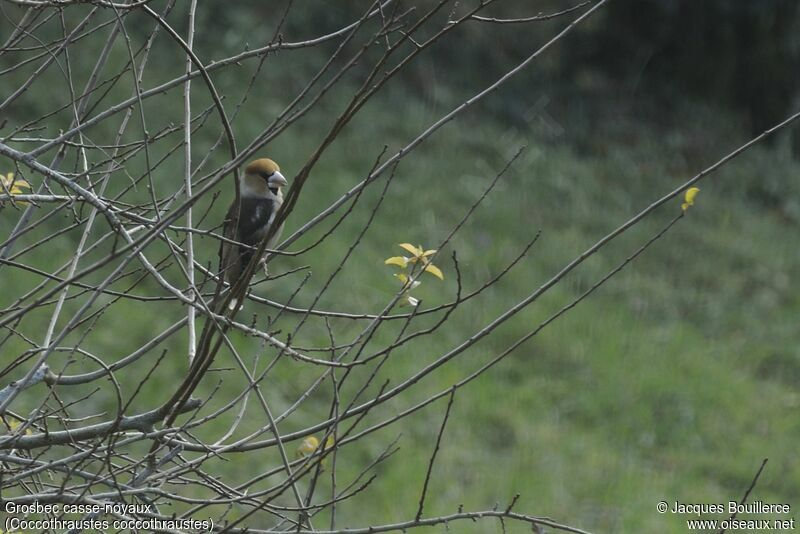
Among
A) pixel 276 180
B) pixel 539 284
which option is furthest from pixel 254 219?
pixel 539 284

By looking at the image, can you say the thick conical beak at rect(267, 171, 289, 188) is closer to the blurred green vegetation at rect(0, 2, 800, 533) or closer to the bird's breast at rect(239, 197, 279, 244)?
the bird's breast at rect(239, 197, 279, 244)

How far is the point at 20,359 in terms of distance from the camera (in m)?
2.89

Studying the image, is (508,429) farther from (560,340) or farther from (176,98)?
(176,98)

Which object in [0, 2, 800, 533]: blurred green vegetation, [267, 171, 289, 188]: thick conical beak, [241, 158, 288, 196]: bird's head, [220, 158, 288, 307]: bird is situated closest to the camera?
[267, 171, 289, 188]: thick conical beak

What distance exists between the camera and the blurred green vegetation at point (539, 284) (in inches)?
296

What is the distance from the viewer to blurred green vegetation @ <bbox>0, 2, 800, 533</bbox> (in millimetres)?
7520

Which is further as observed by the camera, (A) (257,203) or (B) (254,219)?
(A) (257,203)

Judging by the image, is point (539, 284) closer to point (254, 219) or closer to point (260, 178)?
point (260, 178)

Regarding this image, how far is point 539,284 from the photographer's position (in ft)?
31.8

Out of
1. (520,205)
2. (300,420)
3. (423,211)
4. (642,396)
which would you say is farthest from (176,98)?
(642,396)

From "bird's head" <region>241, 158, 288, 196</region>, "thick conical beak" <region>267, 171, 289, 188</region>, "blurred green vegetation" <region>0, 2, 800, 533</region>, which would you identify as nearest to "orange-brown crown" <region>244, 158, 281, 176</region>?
"bird's head" <region>241, 158, 288, 196</region>

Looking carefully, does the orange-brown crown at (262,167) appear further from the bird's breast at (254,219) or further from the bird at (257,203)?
the bird's breast at (254,219)

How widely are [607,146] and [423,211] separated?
3.33m

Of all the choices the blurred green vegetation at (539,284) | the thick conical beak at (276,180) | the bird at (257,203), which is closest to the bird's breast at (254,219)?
the bird at (257,203)
